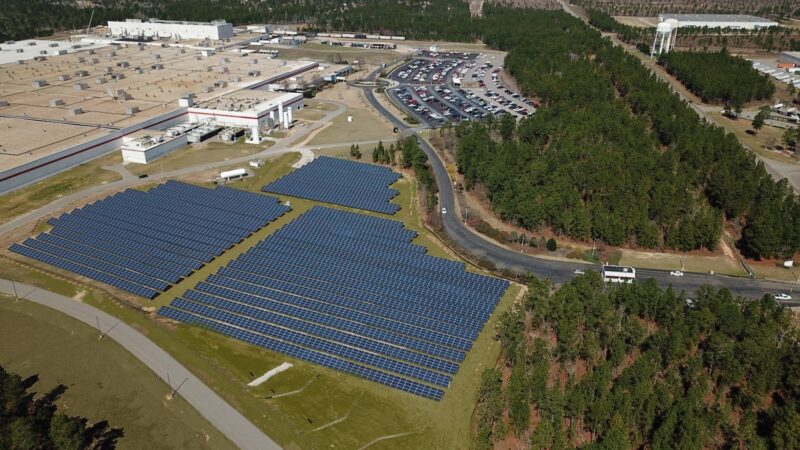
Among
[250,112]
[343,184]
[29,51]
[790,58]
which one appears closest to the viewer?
[343,184]

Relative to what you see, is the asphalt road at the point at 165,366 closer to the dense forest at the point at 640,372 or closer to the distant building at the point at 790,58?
the dense forest at the point at 640,372

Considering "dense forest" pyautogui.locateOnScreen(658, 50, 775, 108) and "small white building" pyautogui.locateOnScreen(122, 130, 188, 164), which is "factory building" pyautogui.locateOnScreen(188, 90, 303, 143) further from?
"dense forest" pyautogui.locateOnScreen(658, 50, 775, 108)

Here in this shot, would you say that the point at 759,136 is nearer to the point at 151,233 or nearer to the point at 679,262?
the point at 679,262

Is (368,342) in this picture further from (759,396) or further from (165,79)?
(165,79)

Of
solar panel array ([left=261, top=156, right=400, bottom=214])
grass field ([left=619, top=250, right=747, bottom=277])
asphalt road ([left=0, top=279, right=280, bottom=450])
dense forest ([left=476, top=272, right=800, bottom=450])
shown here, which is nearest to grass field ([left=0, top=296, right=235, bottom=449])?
asphalt road ([left=0, top=279, right=280, bottom=450])

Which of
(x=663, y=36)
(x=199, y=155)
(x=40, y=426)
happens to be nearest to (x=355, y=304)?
(x=40, y=426)

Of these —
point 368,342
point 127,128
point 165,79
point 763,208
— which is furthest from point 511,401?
point 165,79
